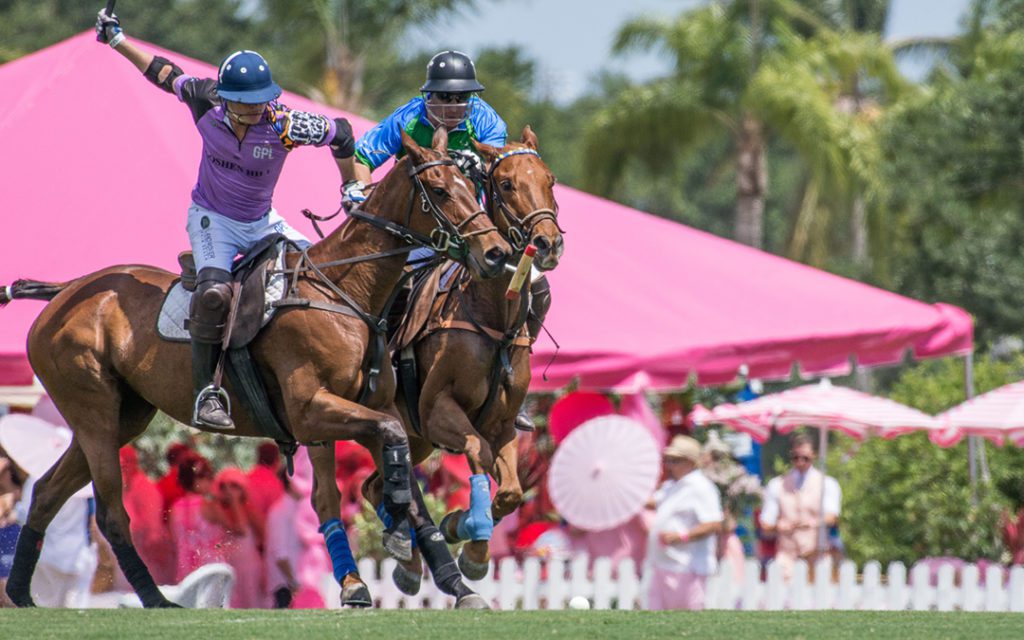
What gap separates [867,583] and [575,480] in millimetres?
2472

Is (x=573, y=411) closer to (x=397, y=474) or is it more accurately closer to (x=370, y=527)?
(x=370, y=527)

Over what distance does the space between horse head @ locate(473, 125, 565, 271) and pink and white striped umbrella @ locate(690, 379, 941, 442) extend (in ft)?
23.9

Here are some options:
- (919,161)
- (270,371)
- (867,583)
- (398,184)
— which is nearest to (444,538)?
(270,371)

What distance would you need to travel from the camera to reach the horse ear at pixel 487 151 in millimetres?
9031

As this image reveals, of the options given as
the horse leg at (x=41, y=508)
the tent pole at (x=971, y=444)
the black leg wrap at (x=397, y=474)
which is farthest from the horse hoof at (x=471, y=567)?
the tent pole at (x=971, y=444)

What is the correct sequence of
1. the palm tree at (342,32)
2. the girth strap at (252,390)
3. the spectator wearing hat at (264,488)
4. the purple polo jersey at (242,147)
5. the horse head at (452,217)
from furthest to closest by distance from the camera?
1. the palm tree at (342,32)
2. the spectator wearing hat at (264,488)
3. the purple polo jersey at (242,147)
4. the girth strap at (252,390)
5. the horse head at (452,217)

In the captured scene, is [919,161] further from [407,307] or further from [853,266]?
[407,307]

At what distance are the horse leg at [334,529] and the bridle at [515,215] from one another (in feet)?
5.14

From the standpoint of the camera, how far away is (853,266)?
40.3 metres

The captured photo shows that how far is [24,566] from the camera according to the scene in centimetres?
978

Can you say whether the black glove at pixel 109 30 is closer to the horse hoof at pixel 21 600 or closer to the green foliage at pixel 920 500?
the horse hoof at pixel 21 600

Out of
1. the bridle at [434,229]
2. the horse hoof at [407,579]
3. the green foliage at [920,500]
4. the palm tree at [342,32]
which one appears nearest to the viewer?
the bridle at [434,229]

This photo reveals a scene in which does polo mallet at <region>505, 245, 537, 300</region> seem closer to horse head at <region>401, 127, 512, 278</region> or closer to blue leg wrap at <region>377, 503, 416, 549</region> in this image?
horse head at <region>401, 127, 512, 278</region>

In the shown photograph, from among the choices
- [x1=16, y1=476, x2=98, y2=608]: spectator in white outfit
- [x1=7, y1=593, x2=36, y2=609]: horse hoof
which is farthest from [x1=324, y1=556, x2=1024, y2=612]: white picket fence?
[x1=7, y1=593, x2=36, y2=609]: horse hoof
